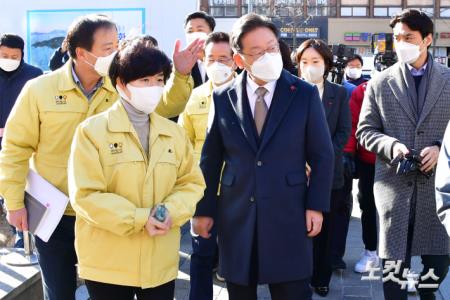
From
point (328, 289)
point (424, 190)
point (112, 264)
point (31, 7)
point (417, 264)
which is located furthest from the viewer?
point (31, 7)

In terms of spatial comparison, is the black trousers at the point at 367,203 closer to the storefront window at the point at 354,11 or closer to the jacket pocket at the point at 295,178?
the jacket pocket at the point at 295,178

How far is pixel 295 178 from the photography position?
3.09m

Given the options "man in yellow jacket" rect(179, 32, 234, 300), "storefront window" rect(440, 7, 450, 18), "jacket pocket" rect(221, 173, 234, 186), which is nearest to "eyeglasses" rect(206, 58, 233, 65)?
"man in yellow jacket" rect(179, 32, 234, 300)

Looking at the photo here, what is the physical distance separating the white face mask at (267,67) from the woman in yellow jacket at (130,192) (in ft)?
1.60

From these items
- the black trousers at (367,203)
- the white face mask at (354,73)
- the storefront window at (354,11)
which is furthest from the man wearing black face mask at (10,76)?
the storefront window at (354,11)

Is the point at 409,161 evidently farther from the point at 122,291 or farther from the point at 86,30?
the point at 86,30

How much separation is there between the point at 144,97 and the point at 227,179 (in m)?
0.67

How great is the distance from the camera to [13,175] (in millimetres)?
3252

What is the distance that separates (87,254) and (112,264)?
0.44 feet

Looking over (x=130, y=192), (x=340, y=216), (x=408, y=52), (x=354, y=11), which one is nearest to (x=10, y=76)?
(x=340, y=216)

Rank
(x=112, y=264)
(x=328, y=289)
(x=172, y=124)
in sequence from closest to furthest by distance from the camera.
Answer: (x=112, y=264)
(x=172, y=124)
(x=328, y=289)

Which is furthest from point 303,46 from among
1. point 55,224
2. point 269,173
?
point 55,224

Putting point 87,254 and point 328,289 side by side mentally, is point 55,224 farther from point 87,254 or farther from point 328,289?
point 328,289

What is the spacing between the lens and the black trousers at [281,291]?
10.4ft
